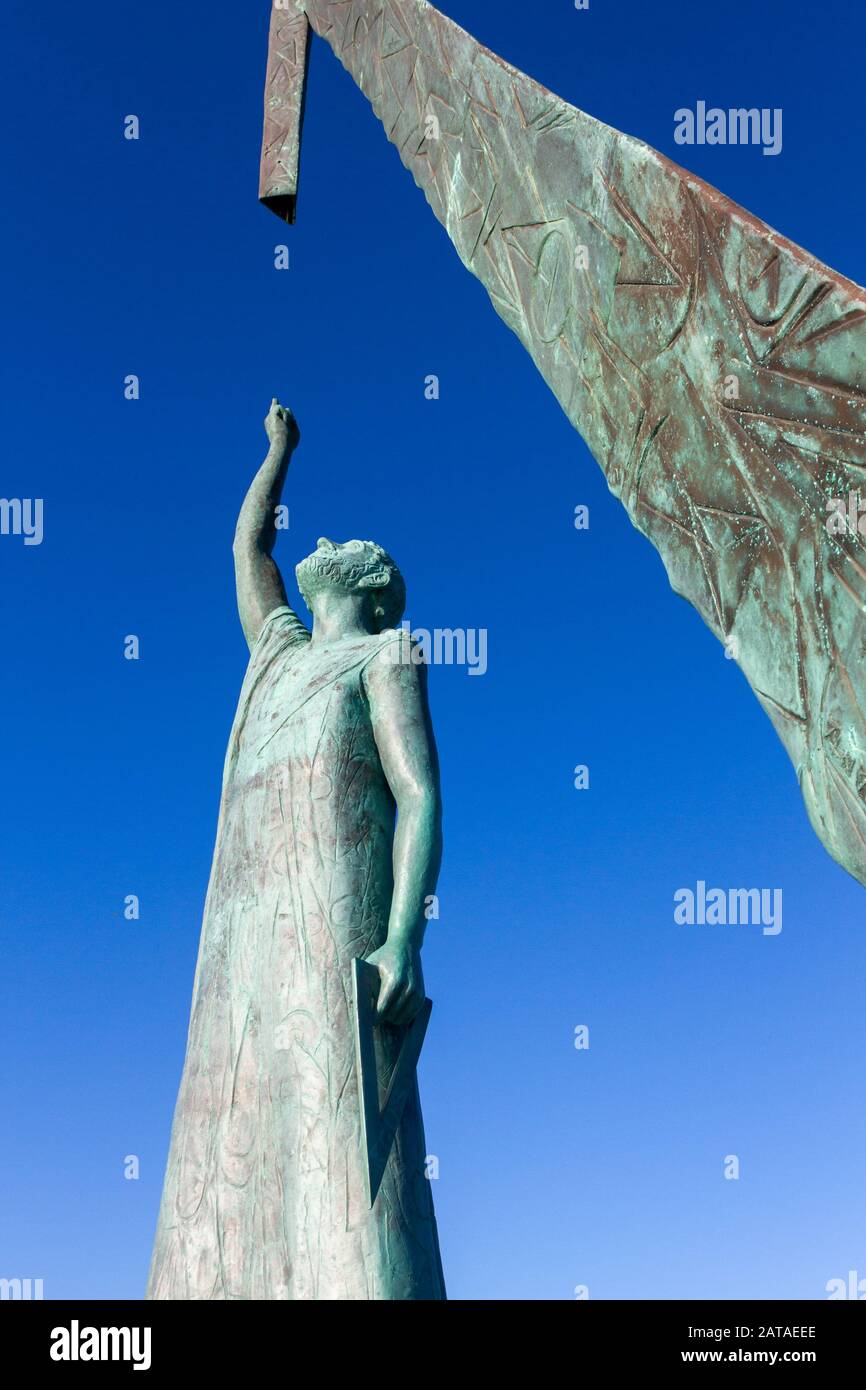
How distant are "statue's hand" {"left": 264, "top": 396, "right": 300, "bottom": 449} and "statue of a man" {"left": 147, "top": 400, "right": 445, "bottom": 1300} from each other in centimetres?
122

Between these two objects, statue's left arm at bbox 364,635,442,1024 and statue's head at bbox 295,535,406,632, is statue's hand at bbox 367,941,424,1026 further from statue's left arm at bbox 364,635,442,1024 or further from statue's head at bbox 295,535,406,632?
statue's head at bbox 295,535,406,632

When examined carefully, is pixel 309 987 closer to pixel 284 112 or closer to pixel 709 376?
pixel 709 376

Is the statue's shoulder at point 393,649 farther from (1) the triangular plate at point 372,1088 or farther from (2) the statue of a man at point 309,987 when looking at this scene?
(1) the triangular plate at point 372,1088

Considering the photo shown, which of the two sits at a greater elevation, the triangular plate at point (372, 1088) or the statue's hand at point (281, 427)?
the statue's hand at point (281, 427)

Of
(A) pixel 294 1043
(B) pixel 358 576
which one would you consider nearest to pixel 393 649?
(B) pixel 358 576

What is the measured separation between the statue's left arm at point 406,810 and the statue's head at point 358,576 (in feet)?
1.70

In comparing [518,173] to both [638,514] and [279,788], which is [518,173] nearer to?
[638,514]

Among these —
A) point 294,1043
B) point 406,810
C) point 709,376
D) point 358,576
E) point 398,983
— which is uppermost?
point 358,576

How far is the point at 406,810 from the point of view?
5.55m

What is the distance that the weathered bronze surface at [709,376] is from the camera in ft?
11.6

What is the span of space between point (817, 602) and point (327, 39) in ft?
18.4

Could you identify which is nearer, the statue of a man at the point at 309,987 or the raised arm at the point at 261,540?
the statue of a man at the point at 309,987

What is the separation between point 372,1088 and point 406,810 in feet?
3.34

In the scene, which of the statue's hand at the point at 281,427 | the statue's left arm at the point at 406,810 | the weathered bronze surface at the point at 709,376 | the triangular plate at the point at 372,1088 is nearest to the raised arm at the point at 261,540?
the statue's hand at the point at 281,427
